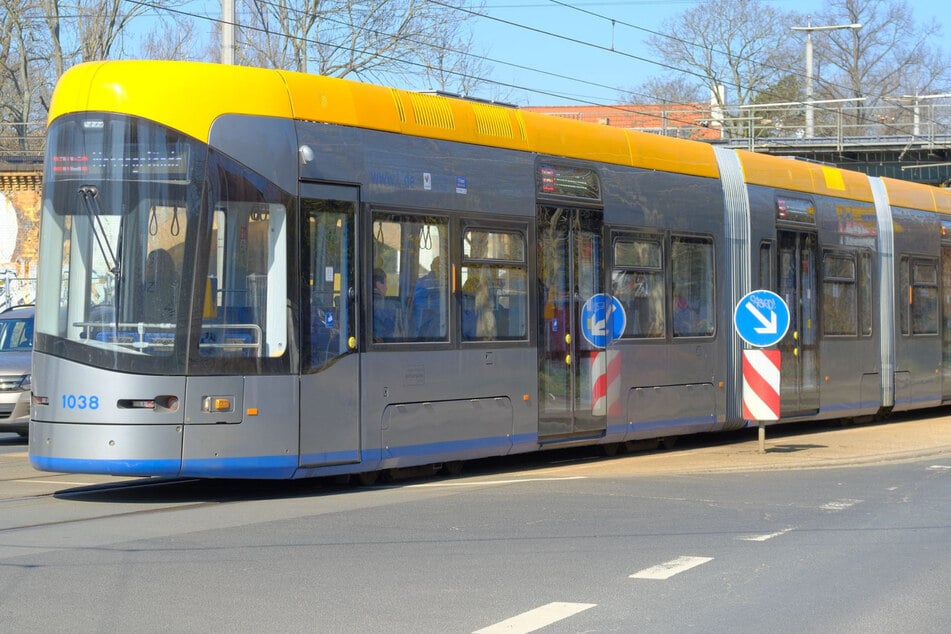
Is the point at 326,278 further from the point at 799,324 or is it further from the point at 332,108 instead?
the point at 799,324

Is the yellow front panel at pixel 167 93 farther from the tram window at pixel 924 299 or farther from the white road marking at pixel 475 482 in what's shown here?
the tram window at pixel 924 299

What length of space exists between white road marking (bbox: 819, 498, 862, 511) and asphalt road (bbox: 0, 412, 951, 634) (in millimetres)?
34

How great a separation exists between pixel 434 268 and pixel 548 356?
75.0 inches

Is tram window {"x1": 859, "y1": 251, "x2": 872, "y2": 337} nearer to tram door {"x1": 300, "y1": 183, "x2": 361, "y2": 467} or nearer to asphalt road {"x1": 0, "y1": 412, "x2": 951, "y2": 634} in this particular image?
asphalt road {"x1": 0, "y1": 412, "x2": 951, "y2": 634}

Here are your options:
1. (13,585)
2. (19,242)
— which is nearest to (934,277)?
(13,585)

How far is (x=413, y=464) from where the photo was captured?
472 inches

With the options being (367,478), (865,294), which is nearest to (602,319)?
(367,478)

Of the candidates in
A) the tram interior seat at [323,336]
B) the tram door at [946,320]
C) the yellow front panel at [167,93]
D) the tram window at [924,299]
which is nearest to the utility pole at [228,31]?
the yellow front panel at [167,93]

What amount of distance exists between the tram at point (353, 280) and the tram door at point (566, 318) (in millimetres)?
30

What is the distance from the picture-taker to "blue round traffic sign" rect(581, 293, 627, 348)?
1416 cm

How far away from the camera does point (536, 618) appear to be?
6602 millimetres

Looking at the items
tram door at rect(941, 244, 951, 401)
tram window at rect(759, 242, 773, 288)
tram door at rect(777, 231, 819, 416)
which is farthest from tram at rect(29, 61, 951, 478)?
tram door at rect(941, 244, 951, 401)

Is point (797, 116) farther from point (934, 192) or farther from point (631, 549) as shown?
point (631, 549)

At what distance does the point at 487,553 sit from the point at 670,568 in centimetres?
123
